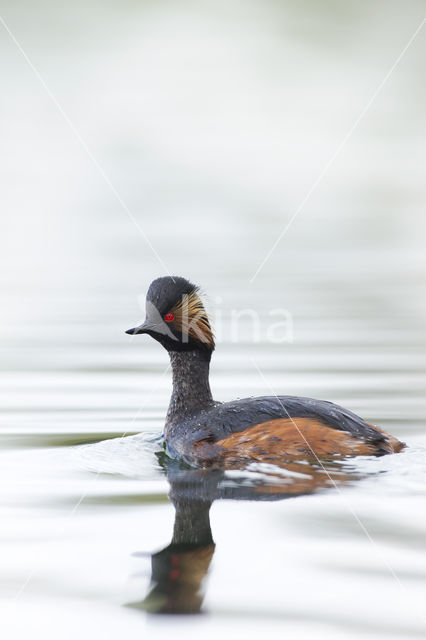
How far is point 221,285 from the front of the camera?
14.1 m

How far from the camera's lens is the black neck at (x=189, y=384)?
7730mm

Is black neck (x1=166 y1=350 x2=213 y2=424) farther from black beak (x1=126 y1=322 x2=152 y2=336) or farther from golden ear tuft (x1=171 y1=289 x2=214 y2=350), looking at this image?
black beak (x1=126 y1=322 x2=152 y2=336)

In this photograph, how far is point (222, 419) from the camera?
712 cm

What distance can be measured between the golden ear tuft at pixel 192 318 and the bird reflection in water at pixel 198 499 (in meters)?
1.02

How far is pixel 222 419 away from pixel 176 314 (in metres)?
0.95

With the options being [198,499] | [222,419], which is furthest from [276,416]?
[198,499]

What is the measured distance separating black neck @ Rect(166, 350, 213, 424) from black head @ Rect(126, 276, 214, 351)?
130 mm

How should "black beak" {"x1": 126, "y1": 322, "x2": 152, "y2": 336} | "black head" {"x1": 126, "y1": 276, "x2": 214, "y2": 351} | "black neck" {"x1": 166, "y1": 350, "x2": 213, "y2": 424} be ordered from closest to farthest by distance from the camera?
"black beak" {"x1": 126, "y1": 322, "x2": 152, "y2": 336} → "black head" {"x1": 126, "y1": 276, "x2": 214, "y2": 351} → "black neck" {"x1": 166, "y1": 350, "x2": 213, "y2": 424}

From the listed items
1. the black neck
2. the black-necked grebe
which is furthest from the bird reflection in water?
the black neck

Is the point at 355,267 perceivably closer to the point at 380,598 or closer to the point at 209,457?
the point at 209,457

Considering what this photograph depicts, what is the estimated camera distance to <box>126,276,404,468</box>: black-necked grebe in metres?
6.70

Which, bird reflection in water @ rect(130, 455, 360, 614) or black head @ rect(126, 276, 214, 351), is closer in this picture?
bird reflection in water @ rect(130, 455, 360, 614)

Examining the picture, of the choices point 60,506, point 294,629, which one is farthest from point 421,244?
point 294,629

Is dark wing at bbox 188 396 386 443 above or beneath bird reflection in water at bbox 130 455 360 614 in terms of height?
above
